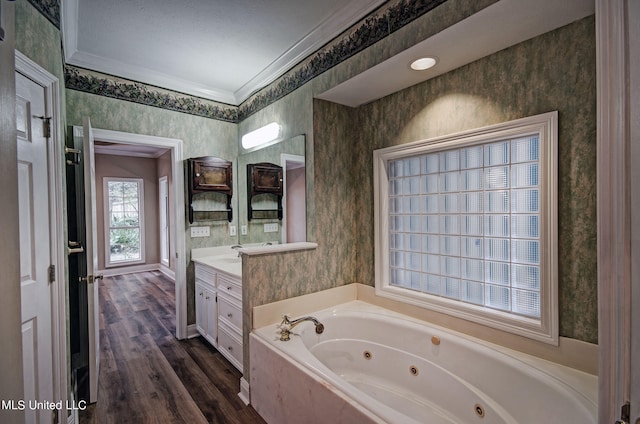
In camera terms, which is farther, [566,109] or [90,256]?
Result: [90,256]

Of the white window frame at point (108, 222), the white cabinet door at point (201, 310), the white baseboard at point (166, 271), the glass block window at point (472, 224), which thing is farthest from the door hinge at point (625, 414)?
the white window frame at point (108, 222)

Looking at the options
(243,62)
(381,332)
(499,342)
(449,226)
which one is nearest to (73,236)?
(243,62)

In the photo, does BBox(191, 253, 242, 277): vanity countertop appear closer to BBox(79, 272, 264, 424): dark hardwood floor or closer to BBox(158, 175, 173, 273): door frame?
BBox(79, 272, 264, 424): dark hardwood floor

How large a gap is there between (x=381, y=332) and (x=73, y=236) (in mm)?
2399

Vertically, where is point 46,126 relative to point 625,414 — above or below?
above

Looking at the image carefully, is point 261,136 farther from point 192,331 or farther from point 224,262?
point 192,331

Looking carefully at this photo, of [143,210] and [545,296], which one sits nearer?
[545,296]

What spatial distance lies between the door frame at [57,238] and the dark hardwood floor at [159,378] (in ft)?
1.58

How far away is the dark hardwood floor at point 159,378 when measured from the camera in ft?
6.82

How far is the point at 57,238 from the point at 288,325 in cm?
143

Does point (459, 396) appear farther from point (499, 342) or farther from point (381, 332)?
point (381, 332)

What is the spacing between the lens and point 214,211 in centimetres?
346

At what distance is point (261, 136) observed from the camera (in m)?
3.11

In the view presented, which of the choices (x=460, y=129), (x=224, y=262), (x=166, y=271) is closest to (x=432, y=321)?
(x=460, y=129)
